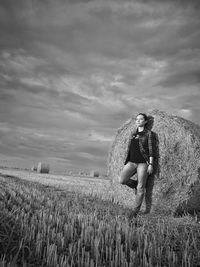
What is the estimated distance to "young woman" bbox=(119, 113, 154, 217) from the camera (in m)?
6.54

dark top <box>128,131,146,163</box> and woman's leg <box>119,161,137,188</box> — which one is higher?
dark top <box>128,131,146,163</box>

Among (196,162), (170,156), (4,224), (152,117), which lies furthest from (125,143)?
(4,224)

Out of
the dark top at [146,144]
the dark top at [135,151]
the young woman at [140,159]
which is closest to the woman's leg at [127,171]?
the young woman at [140,159]

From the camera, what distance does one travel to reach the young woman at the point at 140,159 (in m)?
6.54

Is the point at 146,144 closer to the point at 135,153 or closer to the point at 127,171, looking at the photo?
the point at 135,153

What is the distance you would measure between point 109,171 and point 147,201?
1.91 m

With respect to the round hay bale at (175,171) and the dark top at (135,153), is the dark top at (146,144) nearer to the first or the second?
the dark top at (135,153)

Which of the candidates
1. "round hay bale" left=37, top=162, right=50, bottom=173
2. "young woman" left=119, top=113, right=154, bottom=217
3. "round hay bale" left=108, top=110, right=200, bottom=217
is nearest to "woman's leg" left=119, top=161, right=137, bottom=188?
"young woman" left=119, top=113, right=154, bottom=217

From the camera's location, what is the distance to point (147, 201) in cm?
729

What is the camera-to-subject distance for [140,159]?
6625 mm

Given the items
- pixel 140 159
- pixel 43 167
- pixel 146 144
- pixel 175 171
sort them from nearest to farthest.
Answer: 1. pixel 140 159
2. pixel 146 144
3. pixel 175 171
4. pixel 43 167

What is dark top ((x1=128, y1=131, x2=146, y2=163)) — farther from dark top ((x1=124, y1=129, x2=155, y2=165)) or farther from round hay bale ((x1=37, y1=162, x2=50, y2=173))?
round hay bale ((x1=37, y1=162, x2=50, y2=173))

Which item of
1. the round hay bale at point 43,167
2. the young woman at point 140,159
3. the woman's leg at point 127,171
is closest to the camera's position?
the young woman at point 140,159

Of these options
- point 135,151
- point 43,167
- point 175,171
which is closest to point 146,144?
point 135,151
